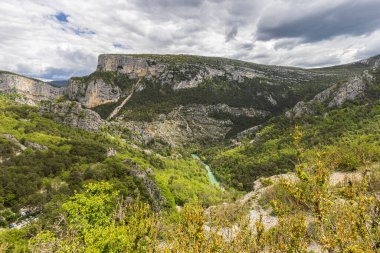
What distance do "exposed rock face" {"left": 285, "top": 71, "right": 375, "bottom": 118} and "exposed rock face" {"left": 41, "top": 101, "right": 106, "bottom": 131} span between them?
337 feet

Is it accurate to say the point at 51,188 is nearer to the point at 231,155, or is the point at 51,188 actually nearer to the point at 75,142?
the point at 75,142

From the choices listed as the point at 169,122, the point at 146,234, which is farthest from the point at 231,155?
the point at 146,234

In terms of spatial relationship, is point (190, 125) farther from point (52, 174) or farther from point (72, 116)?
point (52, 174)

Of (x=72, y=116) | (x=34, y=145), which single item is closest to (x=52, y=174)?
(x=34, y=145)

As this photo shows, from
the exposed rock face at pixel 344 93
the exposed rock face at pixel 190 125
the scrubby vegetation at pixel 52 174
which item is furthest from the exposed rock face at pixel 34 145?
the exposed rock face at pixel 344 93

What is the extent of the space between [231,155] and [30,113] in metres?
92.3

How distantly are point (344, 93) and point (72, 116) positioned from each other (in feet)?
408

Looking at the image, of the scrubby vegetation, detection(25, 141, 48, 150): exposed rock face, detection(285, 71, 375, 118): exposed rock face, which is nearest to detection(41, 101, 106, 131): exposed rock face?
the scrubby vegetation

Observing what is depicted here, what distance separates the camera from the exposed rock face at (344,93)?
3999 inches

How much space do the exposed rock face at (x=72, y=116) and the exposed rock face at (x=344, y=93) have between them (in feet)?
337

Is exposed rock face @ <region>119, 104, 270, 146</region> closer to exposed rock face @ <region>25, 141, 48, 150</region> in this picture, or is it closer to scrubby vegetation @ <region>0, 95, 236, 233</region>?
scrubby vegetation @ <region>0, 95, 236, 233</region>

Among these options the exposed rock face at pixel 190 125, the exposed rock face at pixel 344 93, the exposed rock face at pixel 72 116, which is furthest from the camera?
the exposed rock face at pixel 190 125

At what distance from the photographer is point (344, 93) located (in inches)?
4168

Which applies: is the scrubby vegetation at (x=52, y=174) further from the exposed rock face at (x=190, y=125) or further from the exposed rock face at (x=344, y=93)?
the exposed rock face at (x=344, y=93)
